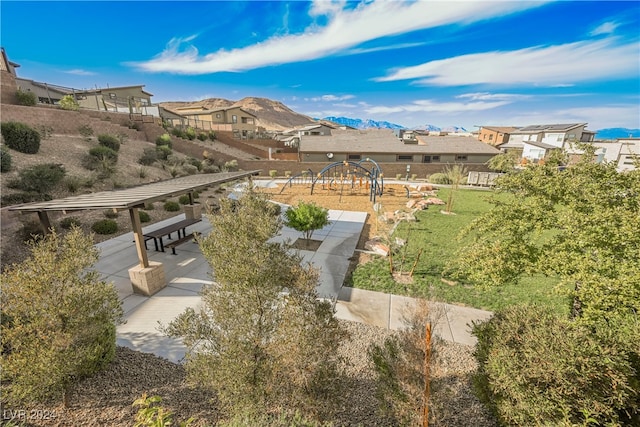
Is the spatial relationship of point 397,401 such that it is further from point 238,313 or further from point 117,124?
point 117,124

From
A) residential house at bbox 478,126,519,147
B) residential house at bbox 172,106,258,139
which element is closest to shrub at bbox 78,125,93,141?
residential house at bbox 172,106,258,139

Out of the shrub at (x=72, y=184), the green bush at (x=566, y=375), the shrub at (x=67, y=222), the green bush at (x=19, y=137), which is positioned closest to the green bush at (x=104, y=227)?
the shrub at (x=67, y=222)

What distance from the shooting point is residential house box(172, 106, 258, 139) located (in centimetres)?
4747

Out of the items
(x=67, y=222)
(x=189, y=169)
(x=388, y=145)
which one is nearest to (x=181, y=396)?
(x=67, y=222)

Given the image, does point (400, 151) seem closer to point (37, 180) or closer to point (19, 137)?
point (37, 180)

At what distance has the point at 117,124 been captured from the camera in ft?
94.4

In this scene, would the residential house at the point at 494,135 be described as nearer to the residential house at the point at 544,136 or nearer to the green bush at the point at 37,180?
the residential house at the point at 544,136

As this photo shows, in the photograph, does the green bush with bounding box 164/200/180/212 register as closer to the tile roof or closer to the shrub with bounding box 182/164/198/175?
the shrub with bounding box 182/164/198/175

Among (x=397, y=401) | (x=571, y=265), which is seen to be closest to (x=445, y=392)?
(x=397, y=401)

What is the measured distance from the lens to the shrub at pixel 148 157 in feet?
78.1

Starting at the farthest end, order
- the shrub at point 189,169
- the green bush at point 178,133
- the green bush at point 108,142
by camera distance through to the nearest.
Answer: the green bush at point 178,133 < the shrub at point 189,169 < the green bush at point 108,142

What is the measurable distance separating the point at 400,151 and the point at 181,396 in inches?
1342

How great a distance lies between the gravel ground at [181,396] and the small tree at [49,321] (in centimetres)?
46

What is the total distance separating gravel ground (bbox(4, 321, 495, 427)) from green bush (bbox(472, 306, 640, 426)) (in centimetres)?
81
